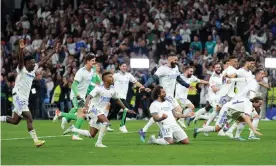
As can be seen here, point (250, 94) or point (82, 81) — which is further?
point (82, 81)

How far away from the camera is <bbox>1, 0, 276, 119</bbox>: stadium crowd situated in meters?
40.6

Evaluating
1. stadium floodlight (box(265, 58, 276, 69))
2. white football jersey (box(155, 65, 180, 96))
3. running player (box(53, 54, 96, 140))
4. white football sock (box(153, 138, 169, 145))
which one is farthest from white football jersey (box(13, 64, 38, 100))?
stadium floodlight (box(265, 58, 276, 69))

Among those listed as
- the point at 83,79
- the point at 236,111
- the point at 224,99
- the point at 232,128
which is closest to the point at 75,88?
the point at 83,79

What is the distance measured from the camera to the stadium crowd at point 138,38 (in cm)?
4059

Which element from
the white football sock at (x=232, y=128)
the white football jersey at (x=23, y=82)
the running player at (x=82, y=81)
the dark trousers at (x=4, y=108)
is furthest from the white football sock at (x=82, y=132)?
the dark trousers at (x=4, y=108)

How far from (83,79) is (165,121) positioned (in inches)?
193

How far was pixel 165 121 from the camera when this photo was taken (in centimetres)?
2225

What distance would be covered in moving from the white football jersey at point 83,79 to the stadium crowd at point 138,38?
490 inches

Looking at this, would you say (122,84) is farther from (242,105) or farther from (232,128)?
(242,105)

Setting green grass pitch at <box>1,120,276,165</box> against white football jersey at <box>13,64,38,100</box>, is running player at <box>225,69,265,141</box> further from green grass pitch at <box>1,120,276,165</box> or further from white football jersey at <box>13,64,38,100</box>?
white football jersey at <box>13,64,38,100</box>

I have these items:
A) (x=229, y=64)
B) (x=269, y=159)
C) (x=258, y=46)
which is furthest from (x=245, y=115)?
(x=258, y=46)

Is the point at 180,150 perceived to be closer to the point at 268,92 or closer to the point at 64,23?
the point at 268,92

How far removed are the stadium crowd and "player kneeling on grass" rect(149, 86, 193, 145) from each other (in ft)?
52.0

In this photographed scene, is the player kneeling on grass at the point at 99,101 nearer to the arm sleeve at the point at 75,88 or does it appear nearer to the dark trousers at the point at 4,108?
the arm sleeve at the point at 75,88
